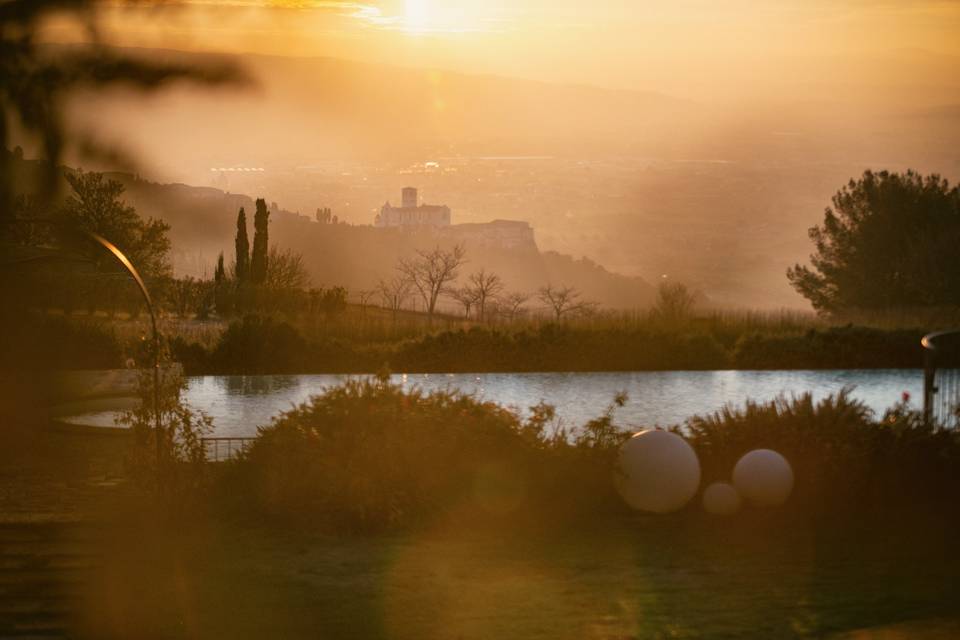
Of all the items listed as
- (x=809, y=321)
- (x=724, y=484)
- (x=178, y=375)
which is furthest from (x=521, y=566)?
(x=809, y=321)

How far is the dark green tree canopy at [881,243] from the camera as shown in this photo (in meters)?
32.0

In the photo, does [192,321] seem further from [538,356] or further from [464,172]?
[464,172]

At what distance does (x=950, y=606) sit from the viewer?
19.8ft

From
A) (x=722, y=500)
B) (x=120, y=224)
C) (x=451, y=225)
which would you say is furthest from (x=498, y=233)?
(x=722, y=500)

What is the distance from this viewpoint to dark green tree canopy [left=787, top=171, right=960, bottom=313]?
32.0 meters

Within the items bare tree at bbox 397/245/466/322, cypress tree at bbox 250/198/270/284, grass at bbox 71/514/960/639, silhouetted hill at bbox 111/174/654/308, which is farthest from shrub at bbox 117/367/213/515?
silhouetted hill at bbox 111/174/654/308

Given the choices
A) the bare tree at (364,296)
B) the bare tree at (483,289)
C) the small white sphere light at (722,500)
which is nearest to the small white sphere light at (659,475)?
the small white sphere light at (722,500)

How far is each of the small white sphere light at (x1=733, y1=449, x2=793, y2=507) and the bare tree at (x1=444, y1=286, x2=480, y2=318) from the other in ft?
82.2

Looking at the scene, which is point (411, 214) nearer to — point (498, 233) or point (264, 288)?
point (498, 233)

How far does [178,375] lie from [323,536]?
5.72 feet

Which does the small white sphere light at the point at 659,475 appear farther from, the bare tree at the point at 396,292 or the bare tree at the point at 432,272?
the bare tree at the point at 432,272

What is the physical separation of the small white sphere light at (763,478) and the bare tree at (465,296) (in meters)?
25.1

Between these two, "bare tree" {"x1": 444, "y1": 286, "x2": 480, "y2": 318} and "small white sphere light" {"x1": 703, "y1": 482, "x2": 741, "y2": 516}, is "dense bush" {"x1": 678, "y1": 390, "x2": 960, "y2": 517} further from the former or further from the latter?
"bare tree" {"x1": 444, "y1": 286, "x2": 480, "y2": 318}

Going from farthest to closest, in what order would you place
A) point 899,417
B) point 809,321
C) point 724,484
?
1. point 809,321
2. point 899,417
3. point 724,484
